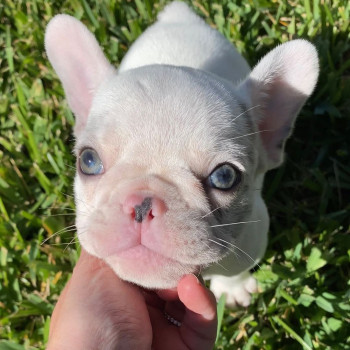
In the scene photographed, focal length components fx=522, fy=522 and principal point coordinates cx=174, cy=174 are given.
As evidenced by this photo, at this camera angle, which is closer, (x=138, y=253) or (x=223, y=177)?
(x=138, y=253)

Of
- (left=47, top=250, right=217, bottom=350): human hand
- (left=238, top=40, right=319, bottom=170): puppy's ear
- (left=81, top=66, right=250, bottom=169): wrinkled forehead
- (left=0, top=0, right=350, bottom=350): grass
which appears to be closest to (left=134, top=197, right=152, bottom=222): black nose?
(left=81, top=66, right=250, bottom=169): wrinkled forehead

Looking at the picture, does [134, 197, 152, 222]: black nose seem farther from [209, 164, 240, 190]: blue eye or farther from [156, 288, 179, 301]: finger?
[156, 288, 179, 301]: finger

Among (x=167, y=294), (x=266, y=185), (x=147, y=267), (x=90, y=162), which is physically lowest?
(x=266, y=185)

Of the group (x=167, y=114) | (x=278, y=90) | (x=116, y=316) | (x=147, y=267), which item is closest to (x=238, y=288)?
(x=116, y=316)

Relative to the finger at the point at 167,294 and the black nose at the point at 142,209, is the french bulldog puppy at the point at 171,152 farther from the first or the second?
the finger at the point at 167,294

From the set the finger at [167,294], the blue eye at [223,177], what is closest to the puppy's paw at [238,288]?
the finger at [167,294]

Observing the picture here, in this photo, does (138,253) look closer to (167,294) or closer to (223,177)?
(223,177)
